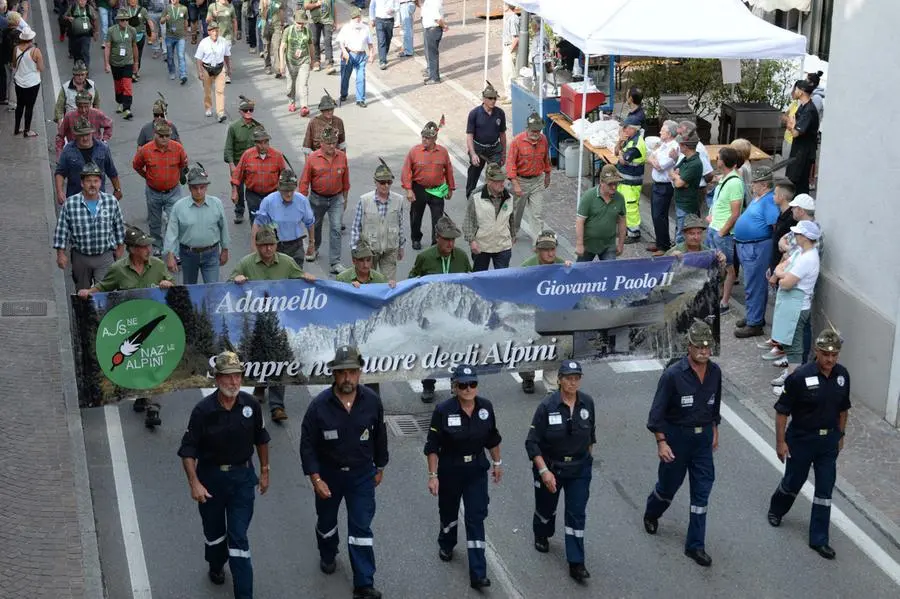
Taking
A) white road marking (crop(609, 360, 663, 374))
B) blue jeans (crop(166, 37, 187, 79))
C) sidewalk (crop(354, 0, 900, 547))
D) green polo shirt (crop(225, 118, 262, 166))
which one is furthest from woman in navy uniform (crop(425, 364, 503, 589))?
blue jeans (crop(166, 37, 187, 79))

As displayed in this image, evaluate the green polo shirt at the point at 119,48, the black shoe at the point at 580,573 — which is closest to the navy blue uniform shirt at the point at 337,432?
the black shoe at the point at 580,573

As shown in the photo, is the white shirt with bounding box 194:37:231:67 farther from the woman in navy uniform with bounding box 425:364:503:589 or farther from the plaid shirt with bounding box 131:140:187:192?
the woman in navy uniform with bounding box 425:364:503:589

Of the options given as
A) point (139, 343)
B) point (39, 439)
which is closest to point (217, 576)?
point (139, 343)

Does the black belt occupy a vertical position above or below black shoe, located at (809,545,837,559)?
above

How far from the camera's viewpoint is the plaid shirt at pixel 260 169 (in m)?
15.7

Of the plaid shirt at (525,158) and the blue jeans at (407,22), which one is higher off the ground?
the plaid shirt at (525,158)

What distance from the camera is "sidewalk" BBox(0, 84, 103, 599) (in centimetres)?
955

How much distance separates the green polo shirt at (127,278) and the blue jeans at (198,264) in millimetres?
1743

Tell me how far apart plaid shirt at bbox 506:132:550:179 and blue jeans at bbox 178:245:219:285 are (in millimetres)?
4267

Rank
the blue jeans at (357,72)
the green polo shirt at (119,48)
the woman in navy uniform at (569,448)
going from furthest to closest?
the blue jeans at (357,72), the green polo shirt at (119,48), the woman in navy uniform at (569,448)

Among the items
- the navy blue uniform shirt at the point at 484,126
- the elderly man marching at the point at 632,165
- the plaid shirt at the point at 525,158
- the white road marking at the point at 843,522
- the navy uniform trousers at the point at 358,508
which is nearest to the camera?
the navy uniform trousers at the point at 358,508

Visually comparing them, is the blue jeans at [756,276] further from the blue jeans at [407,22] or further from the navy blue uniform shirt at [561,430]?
the blue jeans at [407,22]

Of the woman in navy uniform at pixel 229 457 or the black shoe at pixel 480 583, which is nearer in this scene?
the woman in navy uniform at pixel 229 457

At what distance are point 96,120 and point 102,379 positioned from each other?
22.2 ft
